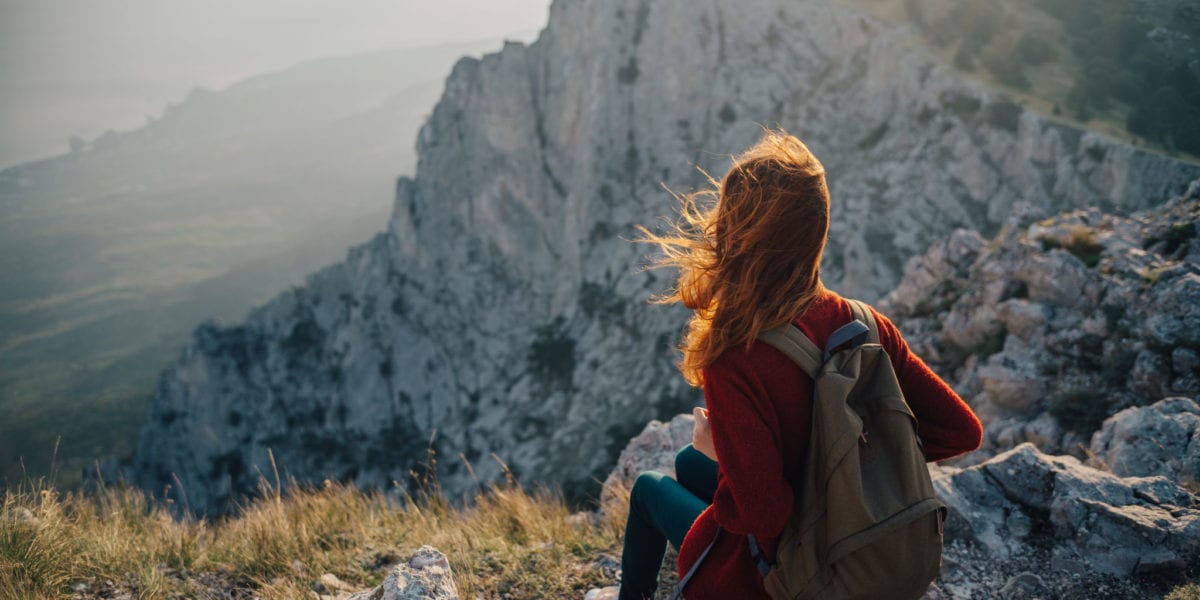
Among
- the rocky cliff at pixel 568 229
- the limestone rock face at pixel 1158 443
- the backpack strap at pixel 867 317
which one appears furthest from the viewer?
the rocky cliff at pixel 568 229

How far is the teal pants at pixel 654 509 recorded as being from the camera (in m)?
3.24

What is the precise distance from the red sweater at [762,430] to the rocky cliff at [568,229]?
2518cm

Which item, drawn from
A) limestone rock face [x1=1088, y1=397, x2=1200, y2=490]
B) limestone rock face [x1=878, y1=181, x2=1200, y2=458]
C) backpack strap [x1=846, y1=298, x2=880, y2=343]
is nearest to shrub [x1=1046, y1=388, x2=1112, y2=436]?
limestone rock face [x1=878, y1=181, x2=1200, y2=458]

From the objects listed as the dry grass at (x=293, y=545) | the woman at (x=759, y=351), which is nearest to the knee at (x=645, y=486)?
the woman at (x=759, y=351)

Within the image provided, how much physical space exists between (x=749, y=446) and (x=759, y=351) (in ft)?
1.25

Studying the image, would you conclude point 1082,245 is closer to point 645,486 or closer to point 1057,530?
point 1057,530

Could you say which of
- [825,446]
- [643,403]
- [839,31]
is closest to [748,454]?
[825,446]

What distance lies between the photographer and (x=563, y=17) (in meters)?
48.2

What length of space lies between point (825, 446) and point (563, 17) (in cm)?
5234

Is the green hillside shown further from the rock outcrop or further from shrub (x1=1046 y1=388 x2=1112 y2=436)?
the rock outcrop

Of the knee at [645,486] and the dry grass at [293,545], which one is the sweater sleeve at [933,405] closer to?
the knee at [645,486]

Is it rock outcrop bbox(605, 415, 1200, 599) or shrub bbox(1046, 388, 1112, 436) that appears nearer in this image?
rock outcrop bbox(605, 415, 1200, 599)

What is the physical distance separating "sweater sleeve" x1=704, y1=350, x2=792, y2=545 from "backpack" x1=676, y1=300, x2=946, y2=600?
0.14 m

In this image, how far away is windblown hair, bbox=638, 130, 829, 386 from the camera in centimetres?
227
